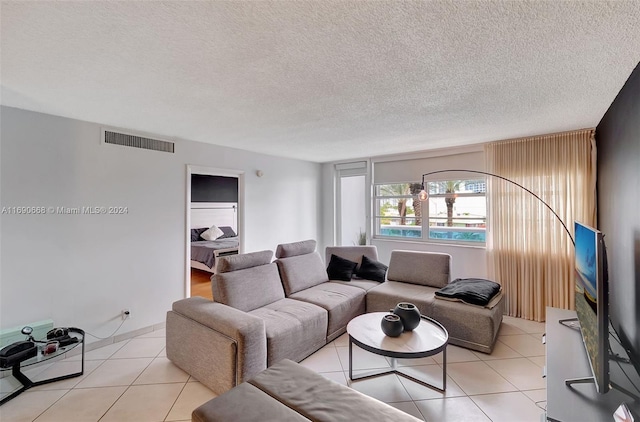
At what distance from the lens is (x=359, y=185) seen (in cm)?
564

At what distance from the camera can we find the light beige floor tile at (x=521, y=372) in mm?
2266

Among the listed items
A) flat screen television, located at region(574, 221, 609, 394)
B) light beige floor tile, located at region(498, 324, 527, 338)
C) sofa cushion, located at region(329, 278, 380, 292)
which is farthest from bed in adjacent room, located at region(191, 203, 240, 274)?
flat screen television, located at region(574, 221, 609, 394)

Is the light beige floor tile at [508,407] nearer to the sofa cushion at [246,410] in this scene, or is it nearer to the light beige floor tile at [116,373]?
the sofa cushion at [246,410]

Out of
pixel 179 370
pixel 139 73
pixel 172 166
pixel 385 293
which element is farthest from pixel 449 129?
pixel 179 370

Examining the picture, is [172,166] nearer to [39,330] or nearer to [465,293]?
[39,330]

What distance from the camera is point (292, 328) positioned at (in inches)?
97.8

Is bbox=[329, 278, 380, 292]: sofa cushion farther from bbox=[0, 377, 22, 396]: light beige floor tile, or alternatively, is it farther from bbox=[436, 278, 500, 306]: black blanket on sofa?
bbox=[0, 377, 22, 396]: light beige floor tile

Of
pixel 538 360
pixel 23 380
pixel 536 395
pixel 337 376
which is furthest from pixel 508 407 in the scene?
pixel 23 380

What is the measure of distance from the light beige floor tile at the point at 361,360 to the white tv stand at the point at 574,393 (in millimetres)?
1289

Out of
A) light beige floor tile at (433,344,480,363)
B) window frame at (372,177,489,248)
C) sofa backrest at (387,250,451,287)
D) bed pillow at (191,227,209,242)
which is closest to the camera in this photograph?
light beige floor tile at (433,344,480,363)

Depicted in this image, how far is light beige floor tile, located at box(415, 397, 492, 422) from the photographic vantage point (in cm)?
192

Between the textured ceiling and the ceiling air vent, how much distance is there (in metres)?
0.15

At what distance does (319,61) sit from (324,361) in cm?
249

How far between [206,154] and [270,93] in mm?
2079
